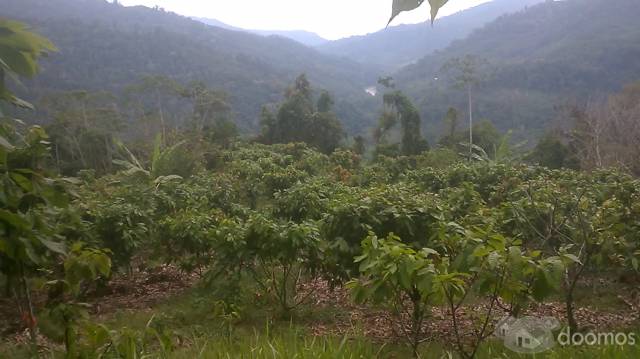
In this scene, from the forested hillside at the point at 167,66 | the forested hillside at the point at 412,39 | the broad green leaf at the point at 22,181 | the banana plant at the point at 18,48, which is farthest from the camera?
the forested hillside at the point at 412,39

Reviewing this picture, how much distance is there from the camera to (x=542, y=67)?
174 feet

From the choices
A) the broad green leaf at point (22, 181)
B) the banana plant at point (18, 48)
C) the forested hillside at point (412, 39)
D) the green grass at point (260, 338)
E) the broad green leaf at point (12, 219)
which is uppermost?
the forested hillside at point (412, 39)

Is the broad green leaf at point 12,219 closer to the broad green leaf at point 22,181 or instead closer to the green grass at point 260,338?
the broad green leaf at point 22,181

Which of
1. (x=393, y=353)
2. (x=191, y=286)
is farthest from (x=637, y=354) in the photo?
(x=191, y=286)

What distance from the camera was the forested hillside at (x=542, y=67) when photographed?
45562 mm

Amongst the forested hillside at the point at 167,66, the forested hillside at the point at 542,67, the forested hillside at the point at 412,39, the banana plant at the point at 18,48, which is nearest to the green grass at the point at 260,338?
the banana plant at the point at 18,48

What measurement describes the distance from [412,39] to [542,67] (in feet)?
171

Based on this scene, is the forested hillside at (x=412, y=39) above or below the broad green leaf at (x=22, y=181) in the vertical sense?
above

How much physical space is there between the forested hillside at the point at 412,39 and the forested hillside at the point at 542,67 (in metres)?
20.7

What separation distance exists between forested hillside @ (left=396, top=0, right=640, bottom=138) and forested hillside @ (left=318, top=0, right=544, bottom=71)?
20681mm

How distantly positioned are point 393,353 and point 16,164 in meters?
2.65

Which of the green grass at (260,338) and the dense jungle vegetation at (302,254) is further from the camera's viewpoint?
the green grass at (260,338)

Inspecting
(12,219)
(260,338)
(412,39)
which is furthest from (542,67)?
(12,219)

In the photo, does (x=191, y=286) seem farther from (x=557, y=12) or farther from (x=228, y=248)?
(x=557, y=12)
